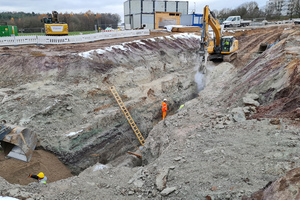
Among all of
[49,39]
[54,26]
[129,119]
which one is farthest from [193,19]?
[129,119]

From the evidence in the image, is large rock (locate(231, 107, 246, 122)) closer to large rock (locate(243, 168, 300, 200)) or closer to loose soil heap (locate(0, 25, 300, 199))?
loose soil heap (locate(0, 25, 300, 199))

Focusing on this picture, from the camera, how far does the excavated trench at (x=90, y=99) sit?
980 cm

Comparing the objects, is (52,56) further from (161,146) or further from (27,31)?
(27,31)

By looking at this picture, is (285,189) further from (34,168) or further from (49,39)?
(49,39)

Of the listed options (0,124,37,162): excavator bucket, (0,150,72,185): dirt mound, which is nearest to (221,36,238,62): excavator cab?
(0,150,72,185): dirt mound

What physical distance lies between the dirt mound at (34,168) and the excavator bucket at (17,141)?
0.69 ft

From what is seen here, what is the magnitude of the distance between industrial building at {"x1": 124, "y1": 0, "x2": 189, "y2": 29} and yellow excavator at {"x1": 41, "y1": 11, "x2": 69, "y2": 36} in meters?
12.8

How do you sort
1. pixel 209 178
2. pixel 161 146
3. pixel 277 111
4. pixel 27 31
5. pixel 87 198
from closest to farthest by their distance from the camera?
pixel 209 178 → pixel 87 198 → pixel 277 111 → pixel 161 146 → pixel 27 31

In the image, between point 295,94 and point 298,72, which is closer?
point 295,94

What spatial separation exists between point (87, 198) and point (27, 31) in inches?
1283

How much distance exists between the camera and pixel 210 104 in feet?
33.0

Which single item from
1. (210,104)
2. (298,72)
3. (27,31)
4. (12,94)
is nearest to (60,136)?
(12,94)

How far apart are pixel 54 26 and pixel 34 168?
44.4ft

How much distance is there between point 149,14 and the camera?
102 ft
